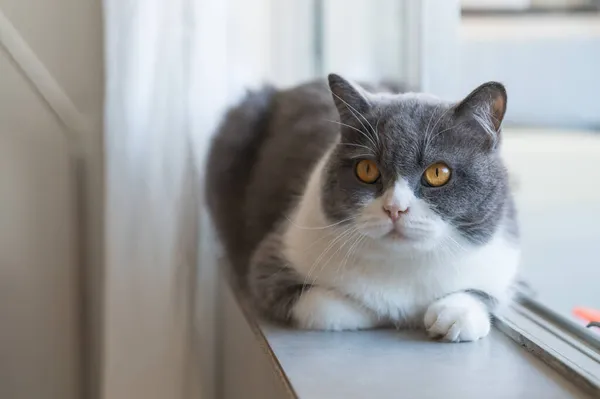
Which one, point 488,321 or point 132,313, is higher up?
point 488,321

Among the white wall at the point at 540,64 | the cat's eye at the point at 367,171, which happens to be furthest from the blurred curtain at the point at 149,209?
the white wall at the point at 540,64

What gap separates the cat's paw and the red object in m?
0.24

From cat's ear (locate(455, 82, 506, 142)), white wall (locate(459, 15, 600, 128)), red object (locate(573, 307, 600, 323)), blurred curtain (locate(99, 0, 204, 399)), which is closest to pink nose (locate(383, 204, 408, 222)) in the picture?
cat's ear (locate(455, 82, 506, 142))

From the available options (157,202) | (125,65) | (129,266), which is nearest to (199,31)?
(125,65)

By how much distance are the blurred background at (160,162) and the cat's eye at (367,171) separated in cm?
45

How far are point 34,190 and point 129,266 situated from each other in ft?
1.11

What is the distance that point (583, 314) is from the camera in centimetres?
112

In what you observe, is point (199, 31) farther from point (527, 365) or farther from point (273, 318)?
point (527, 365)

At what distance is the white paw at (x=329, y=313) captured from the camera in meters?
0.94

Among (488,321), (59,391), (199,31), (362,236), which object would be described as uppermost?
(199,31)

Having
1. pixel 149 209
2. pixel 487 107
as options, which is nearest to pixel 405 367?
pixel 487 107

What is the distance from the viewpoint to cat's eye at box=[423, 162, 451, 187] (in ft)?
2.80

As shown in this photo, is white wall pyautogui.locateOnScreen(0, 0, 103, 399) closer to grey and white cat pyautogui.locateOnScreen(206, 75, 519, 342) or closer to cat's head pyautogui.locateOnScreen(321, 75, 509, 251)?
grey and white cat pyautogui.locateOnScreen(206, 75, 519, 342)

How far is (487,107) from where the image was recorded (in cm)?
87
